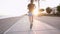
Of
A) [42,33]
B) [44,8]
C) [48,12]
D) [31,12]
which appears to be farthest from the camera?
[44,8]

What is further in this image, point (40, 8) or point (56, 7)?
point (40, 8)

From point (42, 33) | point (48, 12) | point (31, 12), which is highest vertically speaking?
point (31, 12)

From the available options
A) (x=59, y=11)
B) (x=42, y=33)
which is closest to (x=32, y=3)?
(x=42, y=33)

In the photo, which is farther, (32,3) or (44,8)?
(44,8)

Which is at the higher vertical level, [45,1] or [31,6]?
[31,6]

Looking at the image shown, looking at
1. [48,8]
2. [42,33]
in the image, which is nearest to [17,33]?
[42,33]

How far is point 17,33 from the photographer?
11.0 metres

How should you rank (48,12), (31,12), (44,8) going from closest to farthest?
(31,12), (48,12), (44,8)

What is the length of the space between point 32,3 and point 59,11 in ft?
111

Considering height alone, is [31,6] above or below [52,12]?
above

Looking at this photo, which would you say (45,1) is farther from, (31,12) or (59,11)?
(31,12)

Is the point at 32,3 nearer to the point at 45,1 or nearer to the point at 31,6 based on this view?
the point at 31,6

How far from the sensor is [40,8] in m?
52.9

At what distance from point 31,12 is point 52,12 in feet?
117
